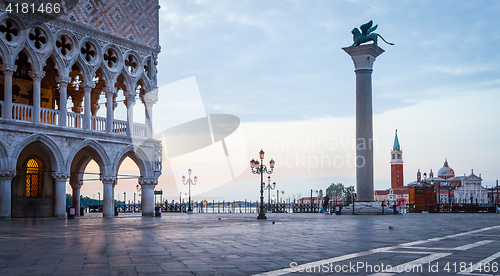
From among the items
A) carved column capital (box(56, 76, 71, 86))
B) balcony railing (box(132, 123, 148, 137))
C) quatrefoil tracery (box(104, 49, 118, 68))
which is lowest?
balcony railing (box(132, 123, 148, 137))

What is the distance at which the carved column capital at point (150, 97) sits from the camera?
109 ft

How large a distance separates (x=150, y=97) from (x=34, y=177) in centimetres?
883

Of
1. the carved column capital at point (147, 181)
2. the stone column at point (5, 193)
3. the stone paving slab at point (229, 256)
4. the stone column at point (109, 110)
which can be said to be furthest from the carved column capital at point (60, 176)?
the stone paving slab at point (229, 256)

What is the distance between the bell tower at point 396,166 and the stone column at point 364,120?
163 m

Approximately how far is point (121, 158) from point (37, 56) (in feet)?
29.5

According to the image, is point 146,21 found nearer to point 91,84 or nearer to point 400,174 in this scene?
point 91,84

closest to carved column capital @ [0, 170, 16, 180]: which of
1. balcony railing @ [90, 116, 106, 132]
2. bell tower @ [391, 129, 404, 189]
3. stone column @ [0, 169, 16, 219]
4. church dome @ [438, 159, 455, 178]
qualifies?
stone column @ [0, 169, 16, 219]

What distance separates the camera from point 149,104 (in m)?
33.4

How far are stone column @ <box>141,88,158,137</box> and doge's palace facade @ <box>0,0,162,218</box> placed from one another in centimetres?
7

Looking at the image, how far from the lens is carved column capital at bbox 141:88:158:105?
33.2 m

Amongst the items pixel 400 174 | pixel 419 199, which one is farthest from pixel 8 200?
pixel 400 174

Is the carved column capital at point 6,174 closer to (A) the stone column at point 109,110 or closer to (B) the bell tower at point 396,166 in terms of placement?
(A) the stone column at point 109,110

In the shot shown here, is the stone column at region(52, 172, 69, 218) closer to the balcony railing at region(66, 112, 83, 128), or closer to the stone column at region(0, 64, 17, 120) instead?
the balcony railing at region(66, 112, 83, 128)

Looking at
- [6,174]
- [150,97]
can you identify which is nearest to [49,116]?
[6,174]
